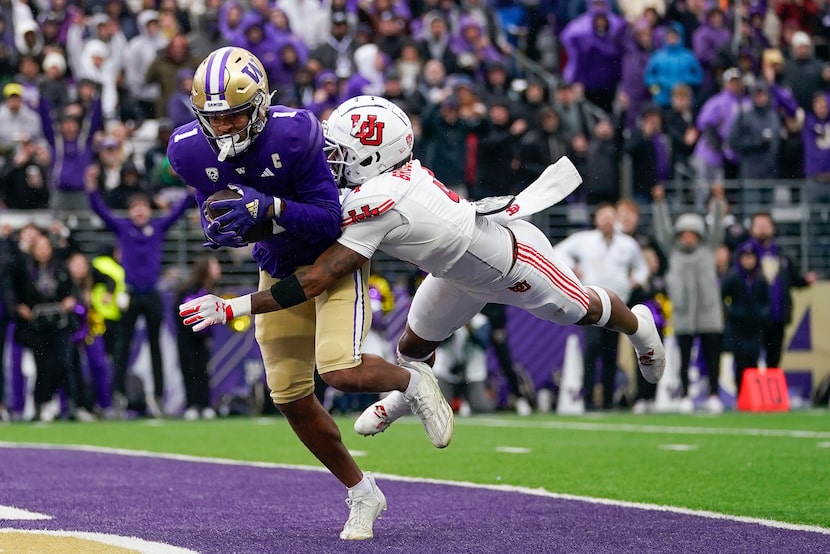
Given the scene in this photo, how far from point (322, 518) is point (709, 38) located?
12218mm

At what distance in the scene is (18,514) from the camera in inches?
241

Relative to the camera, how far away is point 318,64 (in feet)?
50.8

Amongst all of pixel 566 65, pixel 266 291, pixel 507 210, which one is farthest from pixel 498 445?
pixel 566 65

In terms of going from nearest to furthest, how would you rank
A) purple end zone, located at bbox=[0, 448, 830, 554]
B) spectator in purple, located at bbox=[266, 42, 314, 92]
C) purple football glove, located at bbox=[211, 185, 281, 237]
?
1. purple end zone, located at bbox=[0, 448, 830, 554]
2. purple football glove, located at bbox=[211, 185, 281, 237]
3. spectator in purple, located at bbox=[266, 42, 314, 92]

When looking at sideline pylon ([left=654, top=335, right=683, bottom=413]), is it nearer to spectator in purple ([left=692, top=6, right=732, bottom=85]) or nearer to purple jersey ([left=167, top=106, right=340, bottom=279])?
spectator in purple ([left=692, top=6, right=732, bottom=85])

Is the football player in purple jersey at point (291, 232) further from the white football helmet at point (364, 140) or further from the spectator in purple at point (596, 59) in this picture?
the spectator in purple at point (596, 59)

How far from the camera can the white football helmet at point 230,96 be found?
538 cm

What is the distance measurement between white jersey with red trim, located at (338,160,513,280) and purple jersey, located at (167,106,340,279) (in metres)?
0.14

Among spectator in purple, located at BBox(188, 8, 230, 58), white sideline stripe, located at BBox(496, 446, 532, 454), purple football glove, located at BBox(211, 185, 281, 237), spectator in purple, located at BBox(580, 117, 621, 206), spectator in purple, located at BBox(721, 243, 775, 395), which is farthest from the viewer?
spectator in purple, located at BBox(188, 8, 230, 58)

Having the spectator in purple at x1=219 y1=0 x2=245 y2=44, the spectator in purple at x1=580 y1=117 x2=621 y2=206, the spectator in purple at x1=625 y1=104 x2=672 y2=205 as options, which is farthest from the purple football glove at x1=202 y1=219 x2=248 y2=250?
the spectator in purple at x1=219 y1=0 x2=245 y2=44

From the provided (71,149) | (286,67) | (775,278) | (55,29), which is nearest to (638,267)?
(775,278)

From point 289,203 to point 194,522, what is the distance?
4.57 feet

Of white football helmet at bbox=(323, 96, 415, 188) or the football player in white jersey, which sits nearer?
the football player in white jersey

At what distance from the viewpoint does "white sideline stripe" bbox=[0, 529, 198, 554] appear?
5.01 metres
